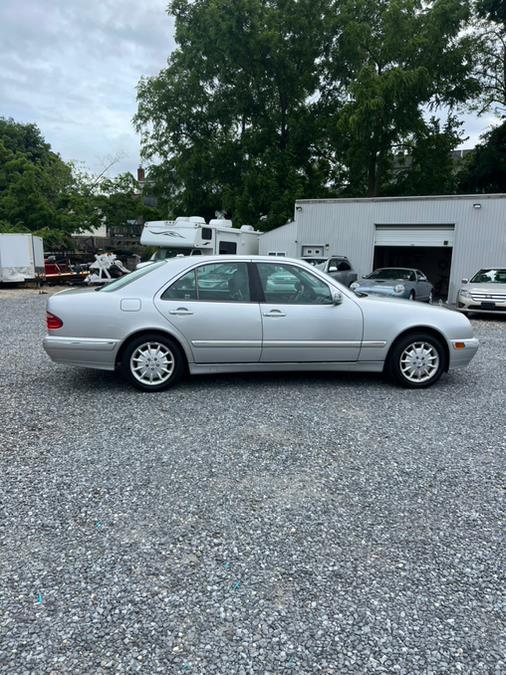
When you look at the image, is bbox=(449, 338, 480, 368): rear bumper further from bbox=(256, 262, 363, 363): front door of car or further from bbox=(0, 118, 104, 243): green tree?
bbox=(0, 118, 104, 243): green tree

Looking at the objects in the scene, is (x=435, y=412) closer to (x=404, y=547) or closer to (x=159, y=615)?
(x=404, y=547)

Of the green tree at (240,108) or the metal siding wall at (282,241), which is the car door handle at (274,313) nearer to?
the metal siding wall at (282,241)

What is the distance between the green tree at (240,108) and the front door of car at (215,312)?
19850 millimetres

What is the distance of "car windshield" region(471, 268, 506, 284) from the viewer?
1386cm

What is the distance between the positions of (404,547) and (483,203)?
53.9 ft

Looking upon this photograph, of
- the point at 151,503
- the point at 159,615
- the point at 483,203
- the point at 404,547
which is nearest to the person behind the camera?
the point at 159,615

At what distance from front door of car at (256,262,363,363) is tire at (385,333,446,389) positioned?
48 cm

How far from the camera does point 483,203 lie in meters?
16.4

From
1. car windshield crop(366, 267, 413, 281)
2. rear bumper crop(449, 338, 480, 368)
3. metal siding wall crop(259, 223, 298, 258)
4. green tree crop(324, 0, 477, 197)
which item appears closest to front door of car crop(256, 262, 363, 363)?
rear bumper crop(449, 338, 480, 368)

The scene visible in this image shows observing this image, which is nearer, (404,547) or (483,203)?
(404,547)

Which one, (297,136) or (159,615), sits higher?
(297,136)

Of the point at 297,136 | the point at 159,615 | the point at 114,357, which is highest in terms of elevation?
the point at 297,136

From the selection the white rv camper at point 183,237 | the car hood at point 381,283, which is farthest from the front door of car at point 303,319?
the white rv camper at point 183,237

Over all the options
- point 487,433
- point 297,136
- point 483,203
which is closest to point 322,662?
point 487,433
